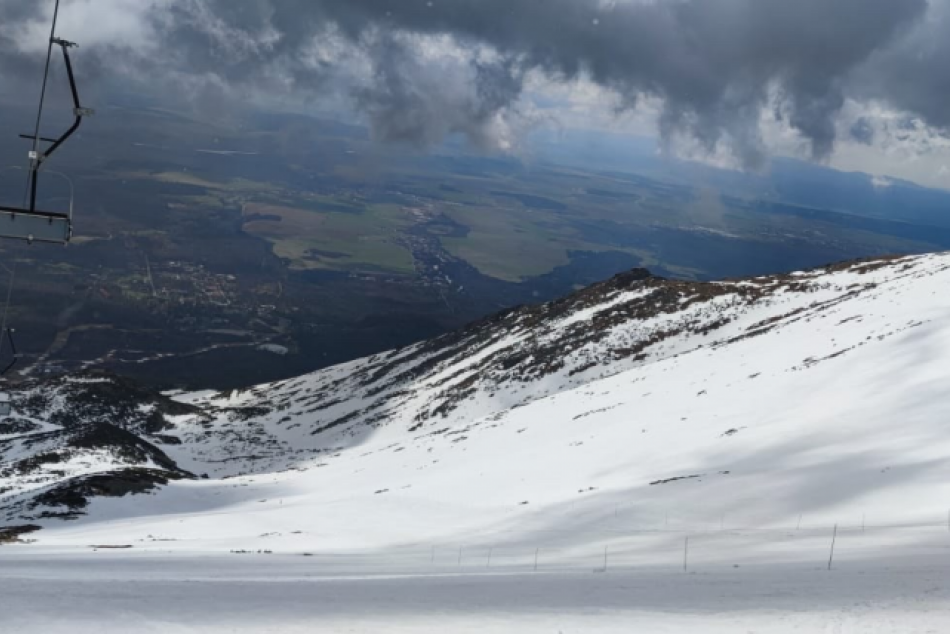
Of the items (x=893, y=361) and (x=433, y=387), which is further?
(x=433, y=387)

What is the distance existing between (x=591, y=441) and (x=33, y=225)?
31.2 metres

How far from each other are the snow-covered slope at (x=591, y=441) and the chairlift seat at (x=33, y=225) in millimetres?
15932

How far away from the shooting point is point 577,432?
45156 mm

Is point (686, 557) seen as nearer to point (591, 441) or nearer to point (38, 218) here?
point (38, 218)

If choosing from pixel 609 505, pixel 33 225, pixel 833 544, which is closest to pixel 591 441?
pixel 609 505

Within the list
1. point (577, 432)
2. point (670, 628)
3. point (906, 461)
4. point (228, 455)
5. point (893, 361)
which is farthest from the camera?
point (228, 455)

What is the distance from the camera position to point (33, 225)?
14430 mm

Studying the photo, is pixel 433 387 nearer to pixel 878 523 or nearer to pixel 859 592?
pixel 878 523

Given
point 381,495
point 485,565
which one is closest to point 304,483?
point 381,495

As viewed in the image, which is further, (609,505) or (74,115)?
(609,505)

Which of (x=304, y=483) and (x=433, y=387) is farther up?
(x=433, y=387)

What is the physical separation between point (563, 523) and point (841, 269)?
75527mm

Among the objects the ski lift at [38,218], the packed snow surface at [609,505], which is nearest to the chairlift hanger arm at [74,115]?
the ski lift at [38,218]

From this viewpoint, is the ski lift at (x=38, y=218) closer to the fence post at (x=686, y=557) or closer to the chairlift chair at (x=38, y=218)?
the chairlift chair at (x=38, y=218)
